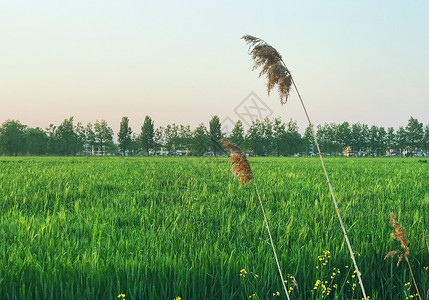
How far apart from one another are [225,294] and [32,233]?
2.65m

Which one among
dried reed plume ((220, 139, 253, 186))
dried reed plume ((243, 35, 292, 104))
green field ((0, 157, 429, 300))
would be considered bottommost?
green field ((0, 157, 429, 300))

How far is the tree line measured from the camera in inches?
3807

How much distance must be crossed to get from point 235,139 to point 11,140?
69.0m

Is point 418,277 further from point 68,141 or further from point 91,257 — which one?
point 68,141

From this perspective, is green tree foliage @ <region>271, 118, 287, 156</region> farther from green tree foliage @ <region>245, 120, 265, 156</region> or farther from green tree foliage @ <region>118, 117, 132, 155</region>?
green tree foliage @ <region>118, 117, 132, 155</region>

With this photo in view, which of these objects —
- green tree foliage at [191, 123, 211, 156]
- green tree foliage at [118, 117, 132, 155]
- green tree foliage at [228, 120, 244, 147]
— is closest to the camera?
green tree foliage at [191, 123, 211, 156]

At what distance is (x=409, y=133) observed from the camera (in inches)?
4279

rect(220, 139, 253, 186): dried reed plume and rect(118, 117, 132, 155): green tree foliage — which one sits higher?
rect(118, 117, 132, 155): green tree foliage

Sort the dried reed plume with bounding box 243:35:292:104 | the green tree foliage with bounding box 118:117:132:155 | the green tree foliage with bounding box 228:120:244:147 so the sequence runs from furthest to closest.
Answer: the green tree foliage with bounding box 118:117:132:155 < the green tree foliage with bounding box 228:120:244:147 < the dried reed plume with bounding box 243:35:292:104

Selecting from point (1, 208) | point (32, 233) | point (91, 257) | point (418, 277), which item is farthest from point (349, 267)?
point (1, 208)

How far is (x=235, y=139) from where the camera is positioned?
8938 centimetres

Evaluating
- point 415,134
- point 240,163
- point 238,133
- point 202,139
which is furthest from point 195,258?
point 415,134

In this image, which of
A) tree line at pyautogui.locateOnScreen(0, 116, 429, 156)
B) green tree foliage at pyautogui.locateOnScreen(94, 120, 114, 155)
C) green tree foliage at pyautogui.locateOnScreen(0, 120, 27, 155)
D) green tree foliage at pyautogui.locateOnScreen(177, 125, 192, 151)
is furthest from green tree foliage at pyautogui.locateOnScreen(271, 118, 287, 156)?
green tree foliage at pyautogui.locateOnScreen(0, 120, 27, 155)

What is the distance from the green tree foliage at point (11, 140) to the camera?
97.9m
